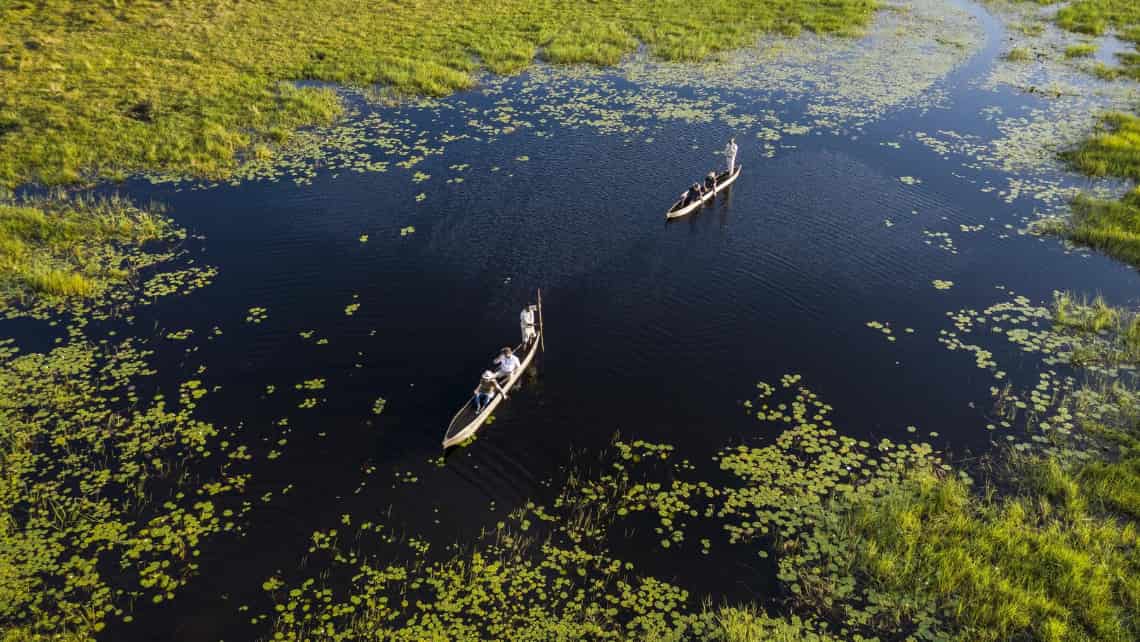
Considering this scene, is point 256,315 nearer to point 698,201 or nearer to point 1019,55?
point 698,201

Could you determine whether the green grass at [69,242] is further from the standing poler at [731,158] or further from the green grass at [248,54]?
the standing poler at [731,158]

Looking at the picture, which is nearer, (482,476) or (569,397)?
(482,476)

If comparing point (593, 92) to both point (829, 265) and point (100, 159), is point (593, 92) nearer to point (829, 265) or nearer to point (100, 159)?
point (829, 265)

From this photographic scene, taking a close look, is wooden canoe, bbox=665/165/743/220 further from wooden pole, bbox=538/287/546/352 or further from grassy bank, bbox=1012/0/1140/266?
grassy bank, bbox=1012/0/1140/266

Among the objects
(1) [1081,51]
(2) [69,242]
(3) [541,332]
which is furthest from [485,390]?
(1) [1081,51]

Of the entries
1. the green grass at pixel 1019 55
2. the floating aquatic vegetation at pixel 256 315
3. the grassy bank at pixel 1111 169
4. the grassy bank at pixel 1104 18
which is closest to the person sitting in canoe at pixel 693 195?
the grassy bank at pixel 1111 169

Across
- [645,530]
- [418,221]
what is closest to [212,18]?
[418,221]
